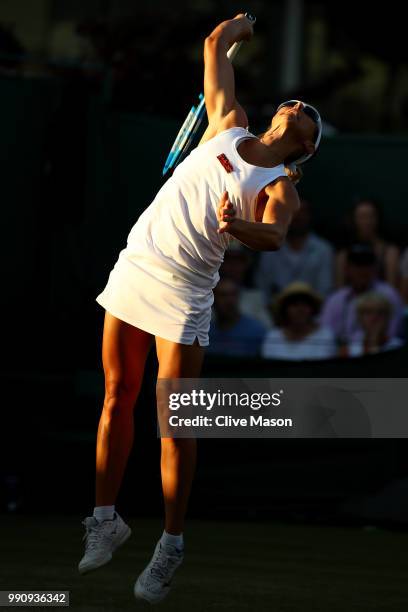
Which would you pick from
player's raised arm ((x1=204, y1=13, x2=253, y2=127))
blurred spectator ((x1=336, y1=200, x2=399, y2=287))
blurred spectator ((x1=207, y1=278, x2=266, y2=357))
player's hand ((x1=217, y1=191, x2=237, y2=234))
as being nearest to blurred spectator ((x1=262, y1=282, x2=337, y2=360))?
blurred spectator ((x1=207, y1=278, x2=266, y2=357))

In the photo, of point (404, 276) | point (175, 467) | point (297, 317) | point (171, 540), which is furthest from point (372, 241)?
point (171, 540)

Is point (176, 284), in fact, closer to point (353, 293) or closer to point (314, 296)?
point (314, 296)

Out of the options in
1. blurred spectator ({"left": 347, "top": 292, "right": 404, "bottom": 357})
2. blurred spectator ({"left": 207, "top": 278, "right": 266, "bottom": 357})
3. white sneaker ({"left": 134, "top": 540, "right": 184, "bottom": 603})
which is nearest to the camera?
white sneaker ({"left": 134, "top": 540, "right": 184, "bottom": 603})

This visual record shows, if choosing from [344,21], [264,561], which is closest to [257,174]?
[264,561]

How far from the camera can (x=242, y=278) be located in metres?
9.57

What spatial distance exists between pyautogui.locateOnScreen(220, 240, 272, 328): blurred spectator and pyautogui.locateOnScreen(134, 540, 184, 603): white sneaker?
13.7ft

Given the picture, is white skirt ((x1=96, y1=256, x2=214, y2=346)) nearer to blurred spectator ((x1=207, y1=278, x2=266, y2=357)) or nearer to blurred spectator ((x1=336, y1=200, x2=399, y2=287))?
blurred spectator ((x1=207, y1=278, x2=266, y2=357))

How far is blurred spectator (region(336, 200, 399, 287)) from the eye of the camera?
958 centimetres

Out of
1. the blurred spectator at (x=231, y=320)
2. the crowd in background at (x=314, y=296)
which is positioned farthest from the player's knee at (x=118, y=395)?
the blurred spectator at (x=231, y=320)

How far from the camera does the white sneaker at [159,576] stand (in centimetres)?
503

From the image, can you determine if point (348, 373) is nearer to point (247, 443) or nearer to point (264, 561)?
point (247, 443)

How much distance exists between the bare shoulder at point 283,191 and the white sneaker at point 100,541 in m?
1.39

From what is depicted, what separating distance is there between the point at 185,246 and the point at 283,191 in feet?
1.42

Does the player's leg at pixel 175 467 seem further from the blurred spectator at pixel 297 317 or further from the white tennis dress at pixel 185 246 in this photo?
the blurred spectator at pixel 297 317
